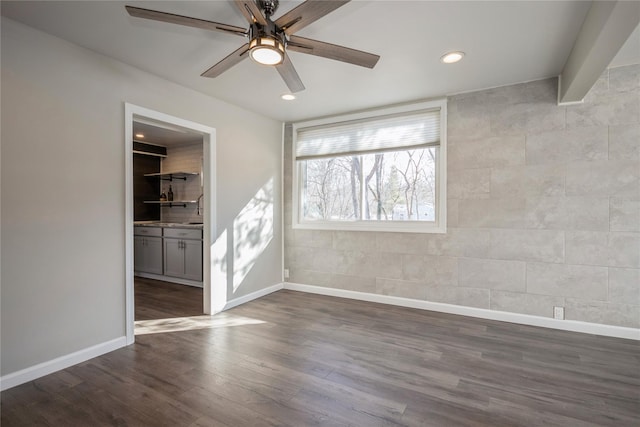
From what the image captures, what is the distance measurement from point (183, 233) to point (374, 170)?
312 cm

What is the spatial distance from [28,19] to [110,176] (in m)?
1.17

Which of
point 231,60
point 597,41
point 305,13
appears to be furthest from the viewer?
point 231,60

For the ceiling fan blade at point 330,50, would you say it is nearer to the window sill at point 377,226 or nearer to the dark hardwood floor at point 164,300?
the window sill at point 377,226

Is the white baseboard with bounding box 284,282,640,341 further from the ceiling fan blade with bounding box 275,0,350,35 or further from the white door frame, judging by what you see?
the ceiling fan blade with bounding box 275,0,350,35

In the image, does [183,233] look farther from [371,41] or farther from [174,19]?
[371,41]

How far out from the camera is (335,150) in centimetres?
446

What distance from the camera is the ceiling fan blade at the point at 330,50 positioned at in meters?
2.00

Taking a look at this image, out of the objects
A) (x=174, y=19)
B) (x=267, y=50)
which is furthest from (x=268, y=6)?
(x=174, y=19)

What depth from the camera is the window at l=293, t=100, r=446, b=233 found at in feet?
12.6

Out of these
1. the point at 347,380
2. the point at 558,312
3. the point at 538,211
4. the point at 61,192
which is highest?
the point at 61,192

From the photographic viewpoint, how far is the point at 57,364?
2.38 m

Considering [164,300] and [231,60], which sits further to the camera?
[164,300]

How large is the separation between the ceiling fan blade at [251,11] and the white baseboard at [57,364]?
277cm

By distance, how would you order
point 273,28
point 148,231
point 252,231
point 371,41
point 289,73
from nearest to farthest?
1. point 273,28
2. point 289,73
3. point 371,41
4. point 252,231
5. point 148,231
